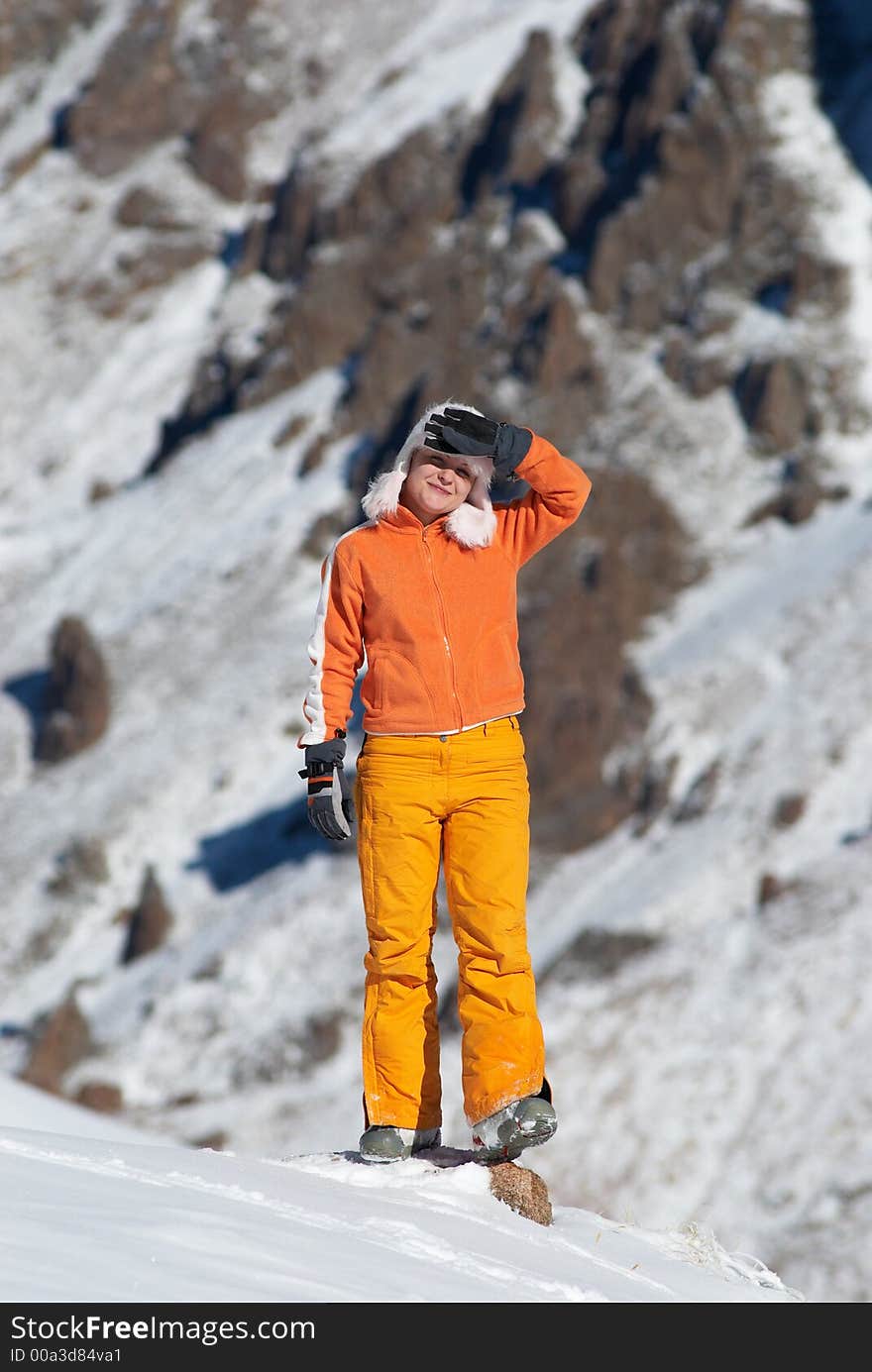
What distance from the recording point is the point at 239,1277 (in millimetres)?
4367

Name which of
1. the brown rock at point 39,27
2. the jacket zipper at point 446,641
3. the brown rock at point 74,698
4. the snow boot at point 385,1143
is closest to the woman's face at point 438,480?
the jacket zipper at point 446,641

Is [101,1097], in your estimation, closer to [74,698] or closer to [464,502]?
[74,698]

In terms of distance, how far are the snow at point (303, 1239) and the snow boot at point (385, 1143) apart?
0.20 feet

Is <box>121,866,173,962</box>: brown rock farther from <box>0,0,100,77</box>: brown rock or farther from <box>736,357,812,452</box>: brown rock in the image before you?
<box>0,0,100,77</box>: brown rock

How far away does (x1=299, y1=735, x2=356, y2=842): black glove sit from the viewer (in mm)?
6316

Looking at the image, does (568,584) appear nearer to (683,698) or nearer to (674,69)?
(683,698)

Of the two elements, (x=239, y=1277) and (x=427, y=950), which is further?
(x=427, y=950)

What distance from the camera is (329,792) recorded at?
6363mm

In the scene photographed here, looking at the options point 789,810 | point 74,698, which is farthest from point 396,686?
point 74,698

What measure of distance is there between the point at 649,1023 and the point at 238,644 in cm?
2405

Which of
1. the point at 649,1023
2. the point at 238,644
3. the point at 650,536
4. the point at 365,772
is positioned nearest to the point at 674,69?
the point at 650,536

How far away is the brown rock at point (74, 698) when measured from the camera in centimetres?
4938

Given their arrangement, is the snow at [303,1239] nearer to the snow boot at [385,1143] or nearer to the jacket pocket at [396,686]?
the snow boot at [385,1143]

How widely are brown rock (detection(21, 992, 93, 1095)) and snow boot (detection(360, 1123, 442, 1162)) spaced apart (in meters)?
29.5
